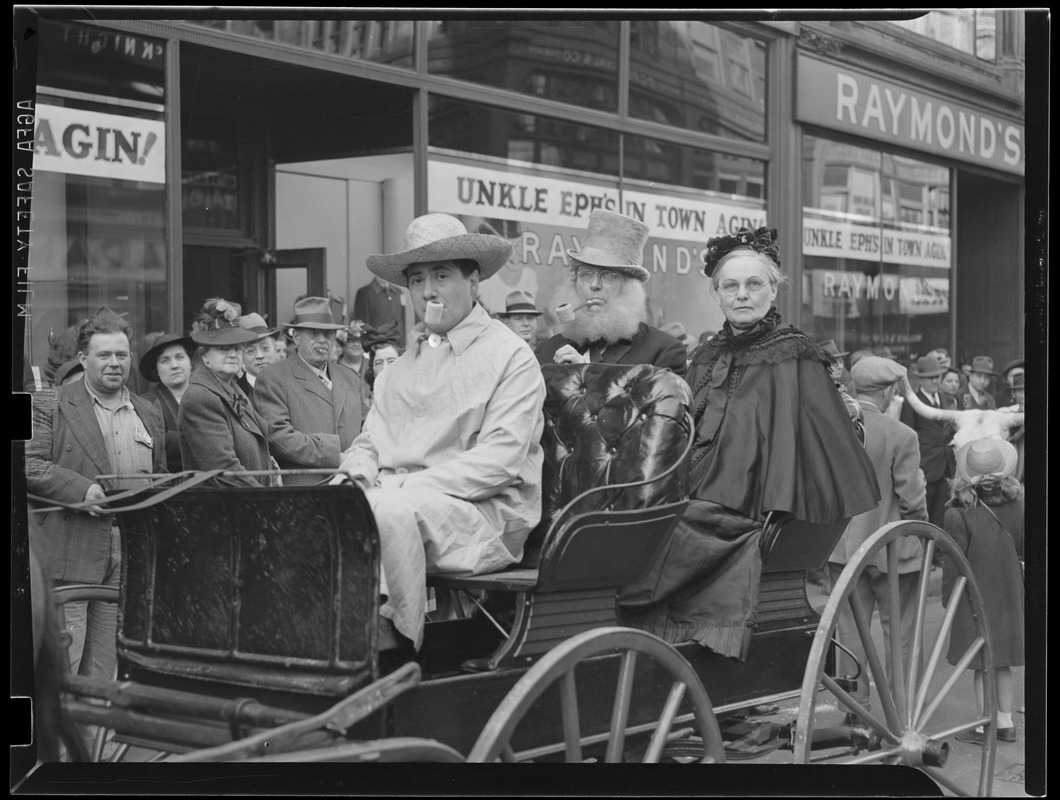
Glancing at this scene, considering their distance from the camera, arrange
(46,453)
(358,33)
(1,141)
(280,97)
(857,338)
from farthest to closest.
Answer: (857,338)
(280,97)
(358,33)
(46,453)
(1,141)

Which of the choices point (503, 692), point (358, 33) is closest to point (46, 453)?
point (503, 692)

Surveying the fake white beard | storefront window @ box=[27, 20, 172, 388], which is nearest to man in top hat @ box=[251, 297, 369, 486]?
storefront window @ box=[27, 20, 172, 388]

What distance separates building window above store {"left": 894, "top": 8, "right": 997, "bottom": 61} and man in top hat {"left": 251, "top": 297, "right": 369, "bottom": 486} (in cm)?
476

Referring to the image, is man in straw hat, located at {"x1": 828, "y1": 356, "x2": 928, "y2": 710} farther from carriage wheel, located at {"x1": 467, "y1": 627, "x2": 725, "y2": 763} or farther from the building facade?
carriage wheel, located at {"x1": 467, "y1": 627, "x2": 725, "y2": 763}

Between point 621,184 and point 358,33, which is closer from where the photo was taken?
point 358,33

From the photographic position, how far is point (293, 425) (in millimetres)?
6227

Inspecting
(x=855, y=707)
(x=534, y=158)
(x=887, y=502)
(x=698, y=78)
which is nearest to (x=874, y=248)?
(x=698, y=78)

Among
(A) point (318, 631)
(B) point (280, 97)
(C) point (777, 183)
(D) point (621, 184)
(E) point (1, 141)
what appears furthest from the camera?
(C) point (777, 183)

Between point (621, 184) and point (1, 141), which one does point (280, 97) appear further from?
point (1, 141)

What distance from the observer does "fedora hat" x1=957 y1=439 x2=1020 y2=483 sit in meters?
5.71

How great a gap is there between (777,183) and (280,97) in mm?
5118

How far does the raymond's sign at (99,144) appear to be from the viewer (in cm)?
640

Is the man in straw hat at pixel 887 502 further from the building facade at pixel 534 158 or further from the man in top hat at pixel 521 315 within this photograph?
the man in top hat at pixel 521 315

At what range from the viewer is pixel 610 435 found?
427 centimetres
